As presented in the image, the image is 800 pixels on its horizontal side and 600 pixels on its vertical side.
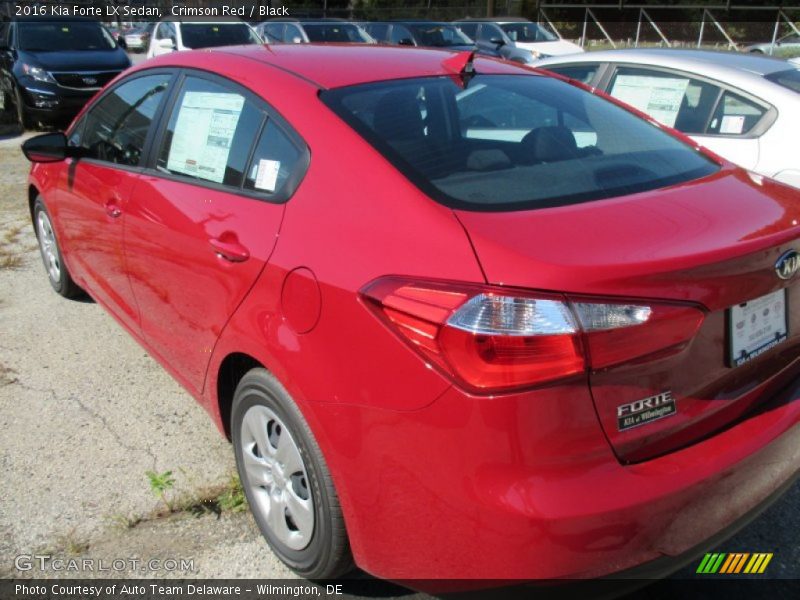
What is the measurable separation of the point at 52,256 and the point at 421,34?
48.6ft

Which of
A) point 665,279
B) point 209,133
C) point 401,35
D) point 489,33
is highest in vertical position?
point 489,33

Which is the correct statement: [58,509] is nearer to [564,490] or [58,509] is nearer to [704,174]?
[564,490]

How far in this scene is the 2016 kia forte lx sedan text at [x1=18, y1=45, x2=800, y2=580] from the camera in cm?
177

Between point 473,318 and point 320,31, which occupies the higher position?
point 320,31

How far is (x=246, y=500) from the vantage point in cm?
285

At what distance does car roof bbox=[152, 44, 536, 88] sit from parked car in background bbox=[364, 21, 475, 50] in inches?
606

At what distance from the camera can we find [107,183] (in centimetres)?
351

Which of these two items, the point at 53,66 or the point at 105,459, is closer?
the point at 105,459

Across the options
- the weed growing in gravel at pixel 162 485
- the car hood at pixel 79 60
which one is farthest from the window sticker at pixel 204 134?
the car hood at pixel 79 60

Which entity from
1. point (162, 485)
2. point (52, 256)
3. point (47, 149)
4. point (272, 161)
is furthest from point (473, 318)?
point (52, 256)

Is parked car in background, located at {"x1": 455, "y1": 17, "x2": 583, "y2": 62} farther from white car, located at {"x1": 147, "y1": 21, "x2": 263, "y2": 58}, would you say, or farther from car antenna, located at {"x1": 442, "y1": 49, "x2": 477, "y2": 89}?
car antenna, located at {"x1": 442, "y1": 49, "x2": 477, "y2": 89}

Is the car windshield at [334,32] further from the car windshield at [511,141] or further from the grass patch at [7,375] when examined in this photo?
the car windshield at [511,141]

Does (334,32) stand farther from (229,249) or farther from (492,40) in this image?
(229,249)

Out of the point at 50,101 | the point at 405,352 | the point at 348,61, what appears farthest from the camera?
the point at 50,101
